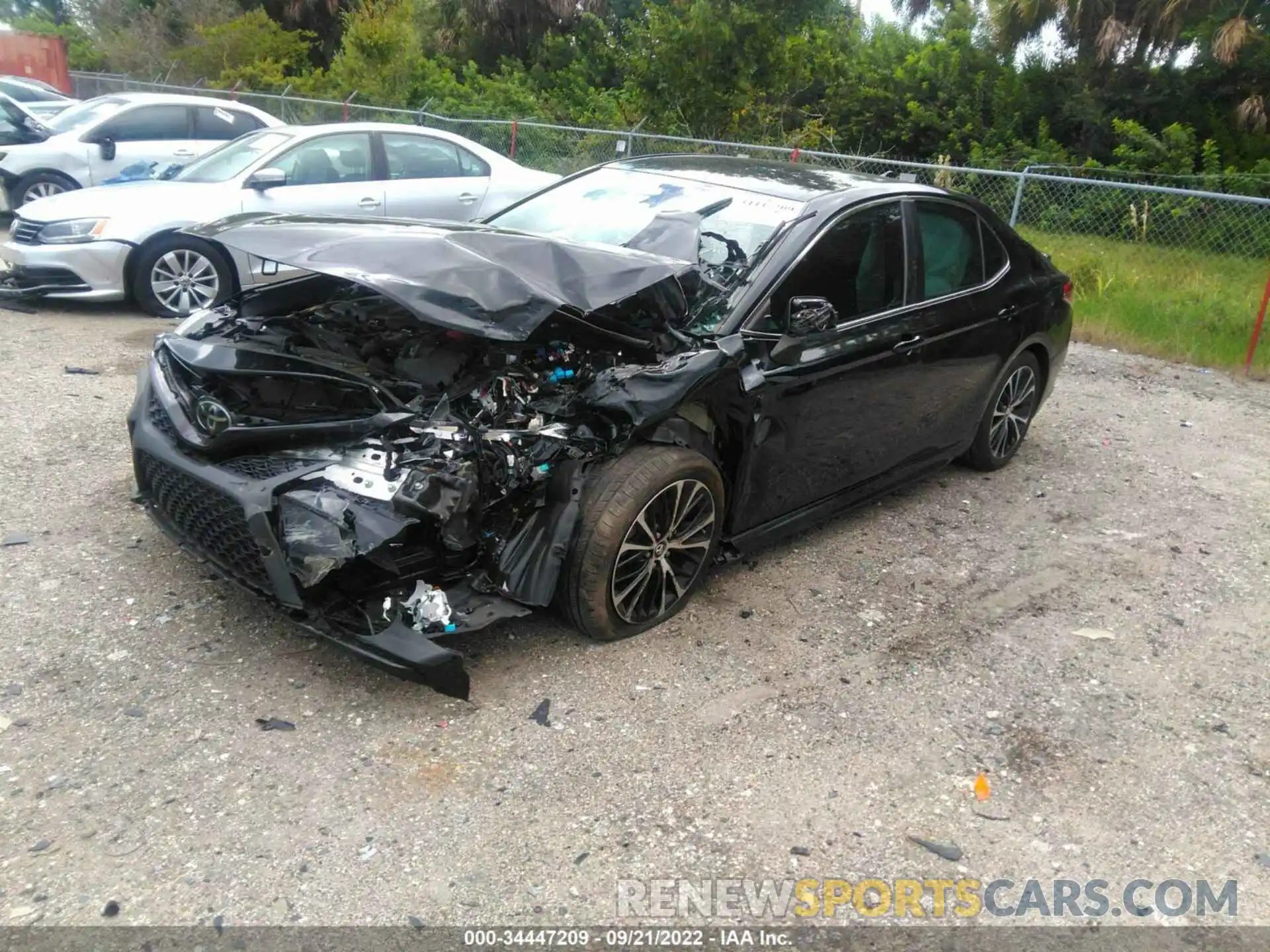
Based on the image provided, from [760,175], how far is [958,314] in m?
1.24

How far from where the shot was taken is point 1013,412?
6.13 m

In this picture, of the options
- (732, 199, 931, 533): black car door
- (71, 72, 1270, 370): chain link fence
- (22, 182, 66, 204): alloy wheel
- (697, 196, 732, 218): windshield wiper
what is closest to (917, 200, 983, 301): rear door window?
(732, 199, 931, 533): black car door

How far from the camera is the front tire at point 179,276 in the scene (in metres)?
8.04

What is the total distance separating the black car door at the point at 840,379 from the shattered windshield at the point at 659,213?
0.24 m

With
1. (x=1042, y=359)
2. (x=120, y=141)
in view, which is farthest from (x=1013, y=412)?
(x=120, y=141)

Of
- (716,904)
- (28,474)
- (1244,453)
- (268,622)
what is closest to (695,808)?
(716,904)

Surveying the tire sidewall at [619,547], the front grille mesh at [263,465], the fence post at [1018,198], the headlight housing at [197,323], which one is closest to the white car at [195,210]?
the headlight housing at [197,323]

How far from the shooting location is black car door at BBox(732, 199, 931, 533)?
166 inches

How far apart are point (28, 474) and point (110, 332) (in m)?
3.10

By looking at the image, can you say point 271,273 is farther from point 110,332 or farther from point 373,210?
point 373,210

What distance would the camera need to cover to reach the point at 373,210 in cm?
898

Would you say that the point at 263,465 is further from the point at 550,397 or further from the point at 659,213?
the point at 659,213

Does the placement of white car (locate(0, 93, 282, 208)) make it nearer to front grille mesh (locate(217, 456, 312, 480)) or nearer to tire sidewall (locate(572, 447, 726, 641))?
front grille mesh (locate(217, 456, 312, 480))

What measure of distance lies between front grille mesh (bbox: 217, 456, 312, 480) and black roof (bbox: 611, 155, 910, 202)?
2.51m
